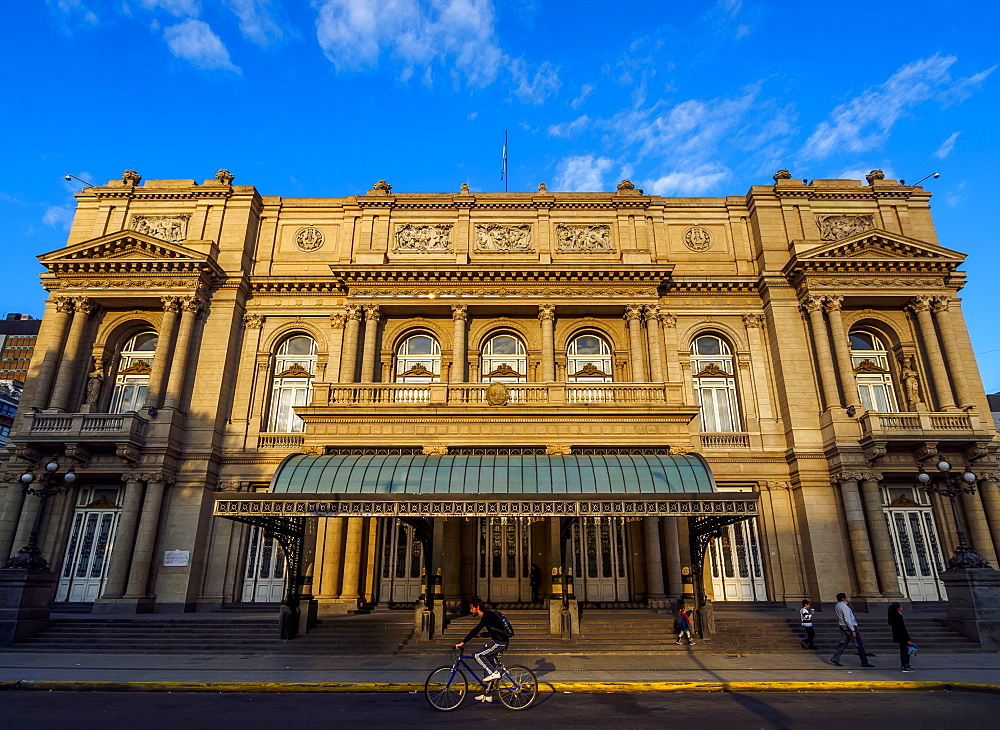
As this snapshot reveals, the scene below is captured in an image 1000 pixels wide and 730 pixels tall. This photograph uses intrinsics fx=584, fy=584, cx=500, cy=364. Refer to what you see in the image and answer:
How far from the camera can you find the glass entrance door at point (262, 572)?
25594 mm

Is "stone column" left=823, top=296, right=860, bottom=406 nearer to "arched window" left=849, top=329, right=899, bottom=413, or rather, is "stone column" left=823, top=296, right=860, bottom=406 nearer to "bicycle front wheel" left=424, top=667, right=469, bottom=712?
"arched window" left=849, top=329, right=899, bottom=413

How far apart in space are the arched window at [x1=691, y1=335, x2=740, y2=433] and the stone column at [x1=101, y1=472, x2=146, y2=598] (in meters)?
25.0

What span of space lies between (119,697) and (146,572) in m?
13.2

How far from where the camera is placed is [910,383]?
26938mm

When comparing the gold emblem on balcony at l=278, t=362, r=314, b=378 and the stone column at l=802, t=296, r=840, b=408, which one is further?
the gold emblem on balcony at l=278, t=362, r=314, b=378

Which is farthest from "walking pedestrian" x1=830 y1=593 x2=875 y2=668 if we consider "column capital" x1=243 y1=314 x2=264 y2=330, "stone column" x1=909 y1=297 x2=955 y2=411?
"column capital" x1=243 y1=314 x2=264 y2=330

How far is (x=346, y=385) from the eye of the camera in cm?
2381

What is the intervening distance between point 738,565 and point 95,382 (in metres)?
30.5

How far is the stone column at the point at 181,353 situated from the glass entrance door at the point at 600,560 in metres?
18.6

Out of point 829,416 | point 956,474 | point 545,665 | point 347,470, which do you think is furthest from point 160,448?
point 956,474

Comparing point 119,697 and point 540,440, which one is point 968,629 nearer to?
point 540,440

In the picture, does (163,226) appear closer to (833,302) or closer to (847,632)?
(833,302)

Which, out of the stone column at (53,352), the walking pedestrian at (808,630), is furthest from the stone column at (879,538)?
the stone column at (53,352)

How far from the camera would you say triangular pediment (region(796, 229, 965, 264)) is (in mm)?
27297
